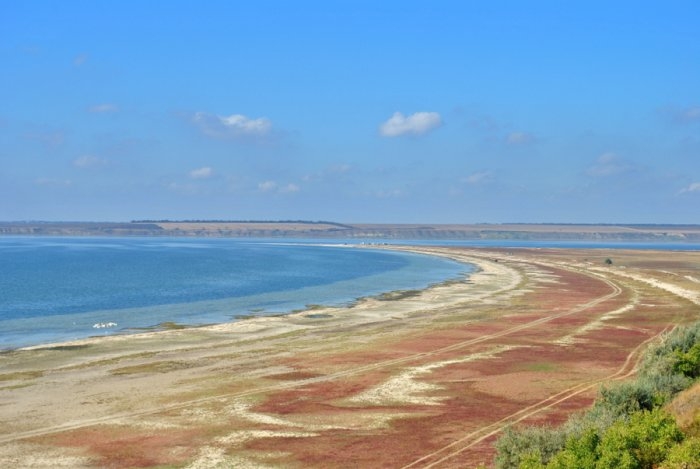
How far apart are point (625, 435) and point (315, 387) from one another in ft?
68.4

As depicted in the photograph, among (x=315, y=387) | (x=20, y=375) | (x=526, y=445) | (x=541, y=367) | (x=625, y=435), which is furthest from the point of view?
(x=541, y=367)

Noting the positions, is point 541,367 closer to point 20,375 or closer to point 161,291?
point 20,375

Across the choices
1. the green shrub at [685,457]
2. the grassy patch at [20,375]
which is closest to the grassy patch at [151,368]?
the grassy patch at [20,375]

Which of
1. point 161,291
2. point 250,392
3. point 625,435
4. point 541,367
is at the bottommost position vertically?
point 161,291

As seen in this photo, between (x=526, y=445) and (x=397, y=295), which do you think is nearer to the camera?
(x=526, y=445)

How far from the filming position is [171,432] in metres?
27.7

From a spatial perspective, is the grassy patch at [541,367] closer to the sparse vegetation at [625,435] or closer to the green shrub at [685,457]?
the sparse vegetation at [625,435]

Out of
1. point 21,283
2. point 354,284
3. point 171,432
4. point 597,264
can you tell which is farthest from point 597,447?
point 597,264

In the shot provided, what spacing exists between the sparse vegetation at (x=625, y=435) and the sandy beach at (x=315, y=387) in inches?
172

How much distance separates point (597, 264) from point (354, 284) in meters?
68.4

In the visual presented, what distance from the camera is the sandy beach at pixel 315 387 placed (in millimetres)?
25562

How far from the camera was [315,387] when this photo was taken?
3541 cm

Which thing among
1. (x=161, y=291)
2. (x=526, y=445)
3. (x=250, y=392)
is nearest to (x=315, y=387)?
(x=250, y=392)

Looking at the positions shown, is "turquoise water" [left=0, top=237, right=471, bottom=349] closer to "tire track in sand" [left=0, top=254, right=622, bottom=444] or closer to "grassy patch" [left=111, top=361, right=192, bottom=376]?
"grassy patch" [left=111, top=361, right=192, bottom=376]
